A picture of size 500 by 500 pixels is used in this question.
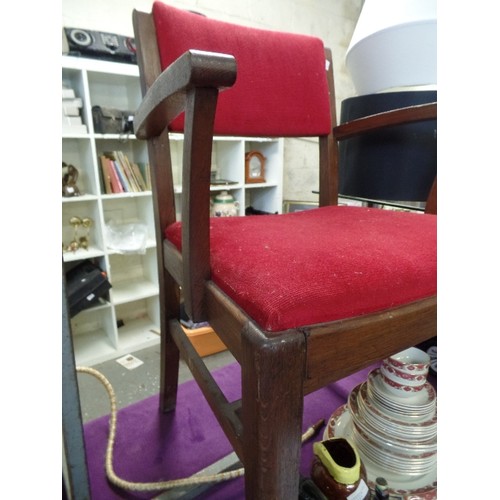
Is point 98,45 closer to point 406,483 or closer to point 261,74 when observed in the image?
point 261,74

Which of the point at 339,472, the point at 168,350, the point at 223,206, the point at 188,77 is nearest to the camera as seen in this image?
the point at 188,77

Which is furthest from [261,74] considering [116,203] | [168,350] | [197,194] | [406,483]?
[116,203]

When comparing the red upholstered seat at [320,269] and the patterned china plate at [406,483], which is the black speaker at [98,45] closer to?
the red upholstered seat at [320,269]

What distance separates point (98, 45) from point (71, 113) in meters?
0.29

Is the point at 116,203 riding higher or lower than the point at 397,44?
lower

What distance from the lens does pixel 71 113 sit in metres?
1.26

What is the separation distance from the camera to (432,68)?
1.03 m

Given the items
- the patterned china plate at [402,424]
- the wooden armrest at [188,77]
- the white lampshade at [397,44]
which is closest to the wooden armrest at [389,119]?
the white lampshade at [397,44]

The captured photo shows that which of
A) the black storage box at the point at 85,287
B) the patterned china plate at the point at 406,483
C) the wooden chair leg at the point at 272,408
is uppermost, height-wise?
the wooden chair leg at the point at 272,408

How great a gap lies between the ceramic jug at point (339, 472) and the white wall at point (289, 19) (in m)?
1.76

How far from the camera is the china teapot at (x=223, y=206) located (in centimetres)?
163

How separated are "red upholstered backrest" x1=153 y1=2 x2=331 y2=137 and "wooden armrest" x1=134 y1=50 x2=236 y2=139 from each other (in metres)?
0.25

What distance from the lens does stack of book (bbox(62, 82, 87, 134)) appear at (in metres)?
1.24
